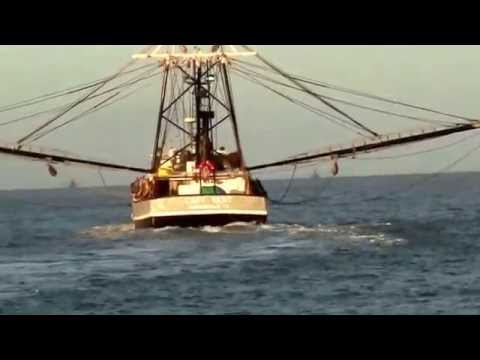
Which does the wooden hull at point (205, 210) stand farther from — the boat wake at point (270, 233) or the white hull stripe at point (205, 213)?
the boat wake at point (270, 233)

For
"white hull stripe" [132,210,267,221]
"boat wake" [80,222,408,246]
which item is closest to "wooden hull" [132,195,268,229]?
"white hull stripe" [132,210,267,221]

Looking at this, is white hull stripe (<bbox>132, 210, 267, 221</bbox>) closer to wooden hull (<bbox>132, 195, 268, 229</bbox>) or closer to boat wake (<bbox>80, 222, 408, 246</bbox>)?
wooden hull (<bbox>132, 195, 268, 229</bbox>)

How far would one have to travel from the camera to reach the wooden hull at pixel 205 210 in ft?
135

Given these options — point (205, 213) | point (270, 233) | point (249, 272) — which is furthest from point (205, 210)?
point (249, 272)

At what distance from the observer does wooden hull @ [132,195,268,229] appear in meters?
41.1

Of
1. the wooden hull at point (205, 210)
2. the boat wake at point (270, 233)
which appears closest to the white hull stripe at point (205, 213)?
the wooden hull at point (205, 210)

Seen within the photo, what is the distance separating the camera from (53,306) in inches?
887

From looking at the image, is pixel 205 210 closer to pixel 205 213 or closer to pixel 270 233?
pixel 205 213

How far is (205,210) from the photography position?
41.3m
